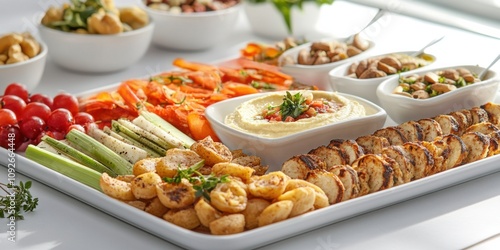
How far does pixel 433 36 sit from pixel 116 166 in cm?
299

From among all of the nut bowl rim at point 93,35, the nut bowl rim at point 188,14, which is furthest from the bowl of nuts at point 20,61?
the nut bowl rim at point 188,14

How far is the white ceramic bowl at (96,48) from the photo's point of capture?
535 centimetres

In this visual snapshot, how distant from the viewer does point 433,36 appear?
616 cm

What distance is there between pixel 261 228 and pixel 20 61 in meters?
2.32

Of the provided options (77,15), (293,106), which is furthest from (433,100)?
(77,15)

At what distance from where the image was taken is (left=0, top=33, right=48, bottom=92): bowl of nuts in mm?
4965

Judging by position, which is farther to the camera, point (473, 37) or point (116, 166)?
point (473, 37)

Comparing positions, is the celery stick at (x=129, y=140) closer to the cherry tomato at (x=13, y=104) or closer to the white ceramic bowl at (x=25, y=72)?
the cherry tomato at (x=13, y=104)

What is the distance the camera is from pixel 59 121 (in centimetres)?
431

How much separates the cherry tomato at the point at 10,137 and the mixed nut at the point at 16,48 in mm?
840

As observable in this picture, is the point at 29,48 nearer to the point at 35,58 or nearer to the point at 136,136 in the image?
the point at 35,58

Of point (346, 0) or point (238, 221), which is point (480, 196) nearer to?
point (238, 221)

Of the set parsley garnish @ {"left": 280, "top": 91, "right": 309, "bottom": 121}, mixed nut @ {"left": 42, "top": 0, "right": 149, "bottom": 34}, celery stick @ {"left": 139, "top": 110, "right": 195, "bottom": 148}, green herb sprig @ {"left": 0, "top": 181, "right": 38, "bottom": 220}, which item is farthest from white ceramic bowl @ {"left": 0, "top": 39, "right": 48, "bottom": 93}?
parsley garnish @ {"left": 280, "top": 91, "right": 309, "bottom": 121}

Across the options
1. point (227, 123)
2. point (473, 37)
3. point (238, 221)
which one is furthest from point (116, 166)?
point (473, 37)
